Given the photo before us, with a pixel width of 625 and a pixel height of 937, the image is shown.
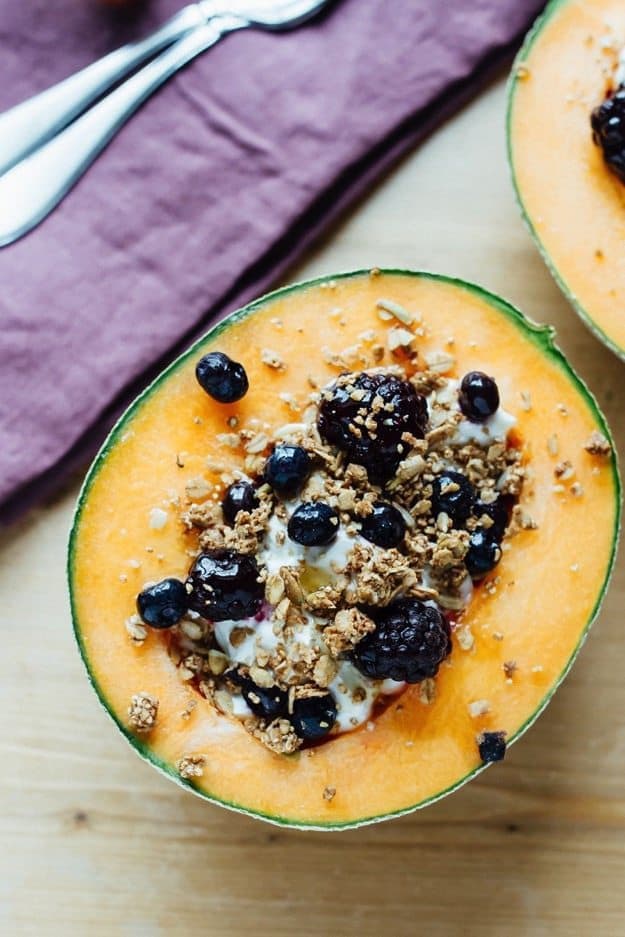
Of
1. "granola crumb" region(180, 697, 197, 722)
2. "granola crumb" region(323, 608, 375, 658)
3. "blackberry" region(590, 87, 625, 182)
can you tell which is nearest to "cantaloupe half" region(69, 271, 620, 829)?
"granola crumb" region(180, 697, 197, 722)

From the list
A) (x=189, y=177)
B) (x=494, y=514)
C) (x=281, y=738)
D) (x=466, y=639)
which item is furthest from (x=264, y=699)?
(x=189, y=177)

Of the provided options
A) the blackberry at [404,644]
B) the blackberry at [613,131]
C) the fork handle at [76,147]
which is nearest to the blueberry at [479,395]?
the blackberry at [404,644]

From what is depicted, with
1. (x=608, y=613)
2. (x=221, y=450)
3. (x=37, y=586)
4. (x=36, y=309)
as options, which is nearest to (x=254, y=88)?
(x=36, y=309)

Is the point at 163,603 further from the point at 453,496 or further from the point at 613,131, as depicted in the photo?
the point at 613,131

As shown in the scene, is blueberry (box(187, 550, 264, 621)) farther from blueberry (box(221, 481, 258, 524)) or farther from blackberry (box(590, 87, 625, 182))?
blackberry (box(590, 87, 625, 182))

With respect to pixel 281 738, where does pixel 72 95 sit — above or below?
above

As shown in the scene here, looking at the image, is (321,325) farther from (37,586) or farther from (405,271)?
(37,586)
